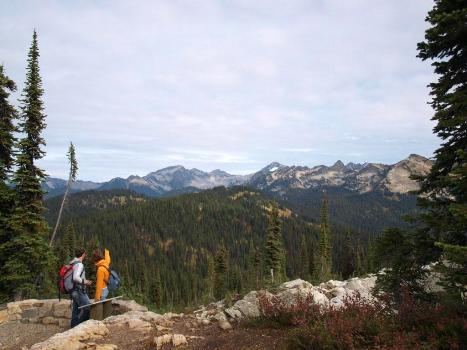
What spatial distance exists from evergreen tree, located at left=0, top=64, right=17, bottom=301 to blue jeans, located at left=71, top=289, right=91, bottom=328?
951 cm

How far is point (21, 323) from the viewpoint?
13.5 meters

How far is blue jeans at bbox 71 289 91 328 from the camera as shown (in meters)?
11.3

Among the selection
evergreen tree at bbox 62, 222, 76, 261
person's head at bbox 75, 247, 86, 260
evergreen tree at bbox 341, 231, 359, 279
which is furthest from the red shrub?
evergreen tree at bbox 341, 231, 359, 279

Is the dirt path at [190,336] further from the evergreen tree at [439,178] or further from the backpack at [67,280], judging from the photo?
the evergreen tree at [439,178]

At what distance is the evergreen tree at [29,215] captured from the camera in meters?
18.4

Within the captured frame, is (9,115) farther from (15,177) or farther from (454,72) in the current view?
(454,72)

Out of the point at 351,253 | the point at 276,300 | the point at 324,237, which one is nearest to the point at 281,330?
the point at 276,300

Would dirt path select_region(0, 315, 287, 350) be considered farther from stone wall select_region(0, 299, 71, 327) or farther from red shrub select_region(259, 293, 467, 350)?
red shrub select_region(259, 293, 467, 350)

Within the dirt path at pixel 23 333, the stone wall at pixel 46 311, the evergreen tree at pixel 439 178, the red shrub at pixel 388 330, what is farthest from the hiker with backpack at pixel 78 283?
the evergreen tree at pixel 439 178

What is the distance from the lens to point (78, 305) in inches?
454

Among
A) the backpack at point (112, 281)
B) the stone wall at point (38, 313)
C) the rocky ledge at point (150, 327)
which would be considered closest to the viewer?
the rocky ledge at point (150, 327)

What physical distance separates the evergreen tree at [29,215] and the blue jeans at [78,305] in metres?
8.65

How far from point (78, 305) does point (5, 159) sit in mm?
12586

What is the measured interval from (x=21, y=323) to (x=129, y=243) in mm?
179447
